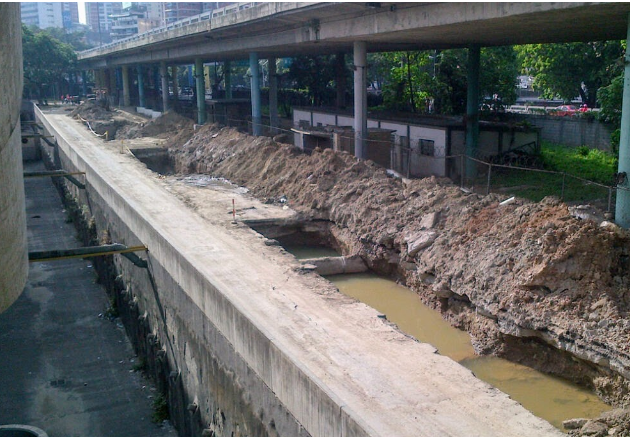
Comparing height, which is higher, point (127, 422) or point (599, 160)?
point (599, 160)

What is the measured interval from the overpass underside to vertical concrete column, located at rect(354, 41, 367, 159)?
8.41 meters

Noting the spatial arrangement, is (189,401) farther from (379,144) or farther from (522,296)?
(379,144)

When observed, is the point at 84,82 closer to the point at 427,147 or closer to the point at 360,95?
the point at 360,95

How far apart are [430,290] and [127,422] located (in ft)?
30.1

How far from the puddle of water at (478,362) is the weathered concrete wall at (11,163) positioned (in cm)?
1008

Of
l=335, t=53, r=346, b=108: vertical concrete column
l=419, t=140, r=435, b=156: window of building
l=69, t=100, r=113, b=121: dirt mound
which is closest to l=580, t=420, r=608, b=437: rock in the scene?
l=419, t=140, r=435, b=156: window of building

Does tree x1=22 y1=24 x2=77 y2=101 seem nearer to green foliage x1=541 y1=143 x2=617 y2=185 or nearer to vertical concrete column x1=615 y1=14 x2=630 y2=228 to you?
green foliage x1=541 y1=143 x2=617 y2=185

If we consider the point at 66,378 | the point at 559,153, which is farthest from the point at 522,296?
the point at 559,153

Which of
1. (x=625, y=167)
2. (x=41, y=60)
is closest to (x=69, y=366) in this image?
(x=625, y=167)

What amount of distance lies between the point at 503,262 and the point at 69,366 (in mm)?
A: 13305

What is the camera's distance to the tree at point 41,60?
9212 cm

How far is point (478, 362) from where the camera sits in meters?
16.1

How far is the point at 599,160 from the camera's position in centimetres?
3459

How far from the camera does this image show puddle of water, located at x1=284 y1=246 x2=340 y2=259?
986 inches
